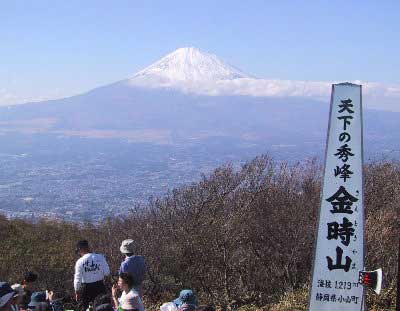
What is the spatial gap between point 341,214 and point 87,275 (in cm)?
312

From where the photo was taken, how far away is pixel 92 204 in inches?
2502

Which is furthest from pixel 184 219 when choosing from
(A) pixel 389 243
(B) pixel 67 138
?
(B) pixel 67 138

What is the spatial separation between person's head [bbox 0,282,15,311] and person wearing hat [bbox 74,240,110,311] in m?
1.89

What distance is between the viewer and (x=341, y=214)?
6.13 m

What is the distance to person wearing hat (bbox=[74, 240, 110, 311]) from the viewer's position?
246 inches

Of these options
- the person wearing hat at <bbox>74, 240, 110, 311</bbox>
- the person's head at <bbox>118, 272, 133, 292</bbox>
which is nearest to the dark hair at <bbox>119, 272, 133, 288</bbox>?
the person's head at <bbox>118, 272, 133, 292</bbox>

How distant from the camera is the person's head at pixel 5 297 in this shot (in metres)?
4.27

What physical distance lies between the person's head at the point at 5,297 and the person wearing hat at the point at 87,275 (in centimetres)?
189

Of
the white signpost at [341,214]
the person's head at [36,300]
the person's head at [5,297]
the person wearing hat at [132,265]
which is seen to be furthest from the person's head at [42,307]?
the white signpost at [341,214]

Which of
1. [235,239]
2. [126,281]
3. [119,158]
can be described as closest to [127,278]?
[126,281]

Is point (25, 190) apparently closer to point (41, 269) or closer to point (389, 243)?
point (41, 269)

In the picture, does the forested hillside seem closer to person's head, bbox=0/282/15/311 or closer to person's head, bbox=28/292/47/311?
person's head, bbox=28/292/47/311

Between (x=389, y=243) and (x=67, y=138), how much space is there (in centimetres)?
17918

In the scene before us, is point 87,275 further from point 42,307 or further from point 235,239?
point 235,239
